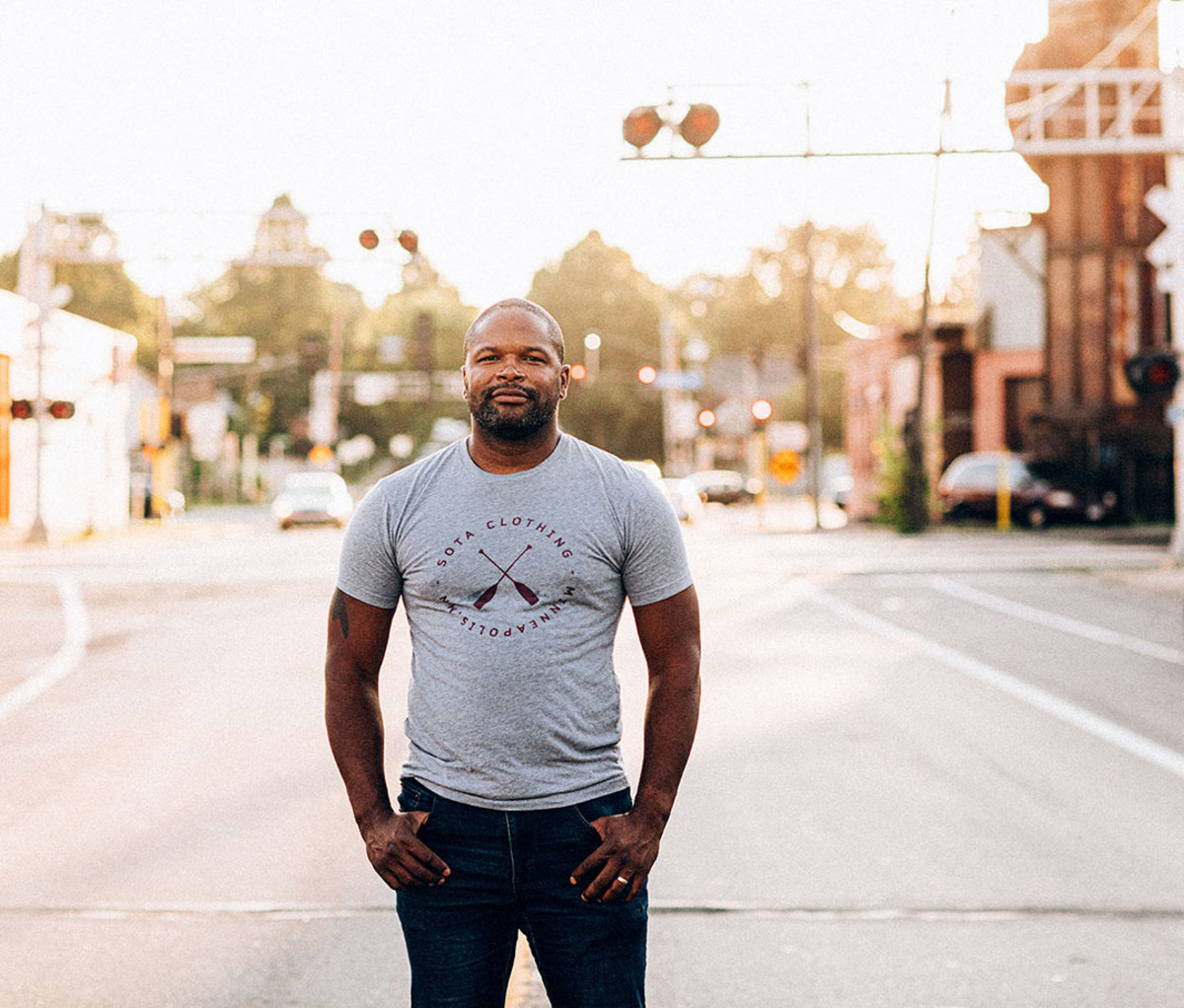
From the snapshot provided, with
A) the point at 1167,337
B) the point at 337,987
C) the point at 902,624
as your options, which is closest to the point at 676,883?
the point at 337,987

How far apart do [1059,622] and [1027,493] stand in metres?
22.3

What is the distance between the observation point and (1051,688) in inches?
452

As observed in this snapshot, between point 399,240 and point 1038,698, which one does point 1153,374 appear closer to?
point 1038,698

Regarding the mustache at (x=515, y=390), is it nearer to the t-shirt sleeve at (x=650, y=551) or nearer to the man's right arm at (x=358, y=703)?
the t-shirt sleeve at (x=650, y=551)

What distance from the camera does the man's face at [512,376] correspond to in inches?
116

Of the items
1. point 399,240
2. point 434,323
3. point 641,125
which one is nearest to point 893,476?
point 399,240

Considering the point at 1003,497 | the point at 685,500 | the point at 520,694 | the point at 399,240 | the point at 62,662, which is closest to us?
the point at 520,694

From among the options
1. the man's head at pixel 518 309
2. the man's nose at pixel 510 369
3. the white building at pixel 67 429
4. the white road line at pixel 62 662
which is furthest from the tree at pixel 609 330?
the man's nose at pixel 510 369

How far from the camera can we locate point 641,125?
2119 cm

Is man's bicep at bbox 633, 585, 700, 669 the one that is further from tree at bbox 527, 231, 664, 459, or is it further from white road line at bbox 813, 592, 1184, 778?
tree at bbox 527, 231, 664, 459

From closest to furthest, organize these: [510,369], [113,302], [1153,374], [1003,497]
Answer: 1. [510,369]
2. [1153,374]
3. [1003,497]
4. [113,302]

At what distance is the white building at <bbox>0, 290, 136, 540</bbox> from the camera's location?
40594mm

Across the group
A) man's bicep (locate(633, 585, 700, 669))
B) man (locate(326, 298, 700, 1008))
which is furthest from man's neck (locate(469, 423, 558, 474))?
man's bicep (locate(633, 585, 700, 669))

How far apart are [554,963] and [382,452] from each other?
103 meters
